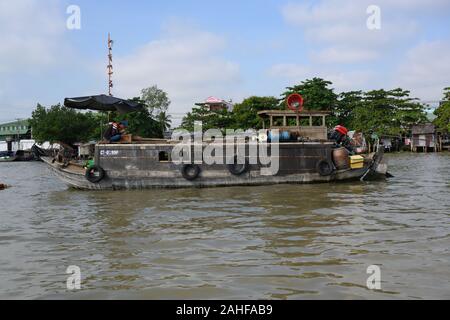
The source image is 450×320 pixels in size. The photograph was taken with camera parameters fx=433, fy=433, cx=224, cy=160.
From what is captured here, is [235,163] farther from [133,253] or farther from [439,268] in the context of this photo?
[439,268]

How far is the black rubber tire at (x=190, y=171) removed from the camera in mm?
13953

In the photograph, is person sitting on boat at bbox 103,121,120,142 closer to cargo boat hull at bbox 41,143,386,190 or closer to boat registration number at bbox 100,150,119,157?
cargo boat hull at bbox 41,143,386,190

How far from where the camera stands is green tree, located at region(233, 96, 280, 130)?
38.2 metres

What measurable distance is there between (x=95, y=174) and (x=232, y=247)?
913cm

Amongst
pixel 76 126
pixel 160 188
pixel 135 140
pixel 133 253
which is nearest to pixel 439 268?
pixel 133 253

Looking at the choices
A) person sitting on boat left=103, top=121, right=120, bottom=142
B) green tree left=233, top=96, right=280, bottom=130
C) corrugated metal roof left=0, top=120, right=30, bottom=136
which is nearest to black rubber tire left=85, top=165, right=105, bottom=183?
person sitting on boat left=103, top=121, right=120, bottom=142

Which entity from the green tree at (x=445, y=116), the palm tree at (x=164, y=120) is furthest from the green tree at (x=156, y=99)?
the green tree at (x=445, y=116)

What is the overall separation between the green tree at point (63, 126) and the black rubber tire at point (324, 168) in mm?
38310

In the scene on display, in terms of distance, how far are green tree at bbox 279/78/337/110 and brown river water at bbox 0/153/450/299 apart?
27749mm

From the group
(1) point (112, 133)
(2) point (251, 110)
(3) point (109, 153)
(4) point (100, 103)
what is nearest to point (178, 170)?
(3) point (109, 153)

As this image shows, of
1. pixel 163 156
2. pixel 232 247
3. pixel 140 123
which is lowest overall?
pixel 232 247

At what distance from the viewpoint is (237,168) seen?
45.8 feet

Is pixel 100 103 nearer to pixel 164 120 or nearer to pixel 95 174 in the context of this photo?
pixel 95 174
